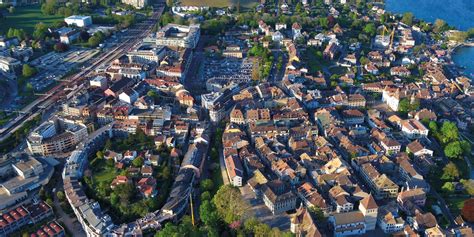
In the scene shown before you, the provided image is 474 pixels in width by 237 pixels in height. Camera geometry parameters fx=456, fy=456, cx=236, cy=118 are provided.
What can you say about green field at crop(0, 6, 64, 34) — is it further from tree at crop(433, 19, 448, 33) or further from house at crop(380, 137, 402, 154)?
tree at crop(433, 19, 448, 33)

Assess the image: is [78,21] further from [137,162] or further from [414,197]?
[414,197]

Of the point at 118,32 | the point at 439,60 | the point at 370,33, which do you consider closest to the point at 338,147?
the point at 439,60

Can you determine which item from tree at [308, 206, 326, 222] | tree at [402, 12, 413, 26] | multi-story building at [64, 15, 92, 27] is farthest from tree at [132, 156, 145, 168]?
tree at [402, 12, 413, 26]

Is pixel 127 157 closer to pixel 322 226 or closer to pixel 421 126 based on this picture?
pixel 322 226

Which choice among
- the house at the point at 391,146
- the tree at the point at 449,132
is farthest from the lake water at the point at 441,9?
the house at the point at 391,146

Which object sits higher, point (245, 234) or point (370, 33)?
point (370, 33)

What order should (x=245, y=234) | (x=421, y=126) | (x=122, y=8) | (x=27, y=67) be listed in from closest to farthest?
(x=245, y=234) → (x=421, y=126) → (x=27, y=67) → (x=122, y=8)

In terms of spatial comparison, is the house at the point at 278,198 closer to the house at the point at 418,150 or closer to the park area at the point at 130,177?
the park area at the point at 130,177
